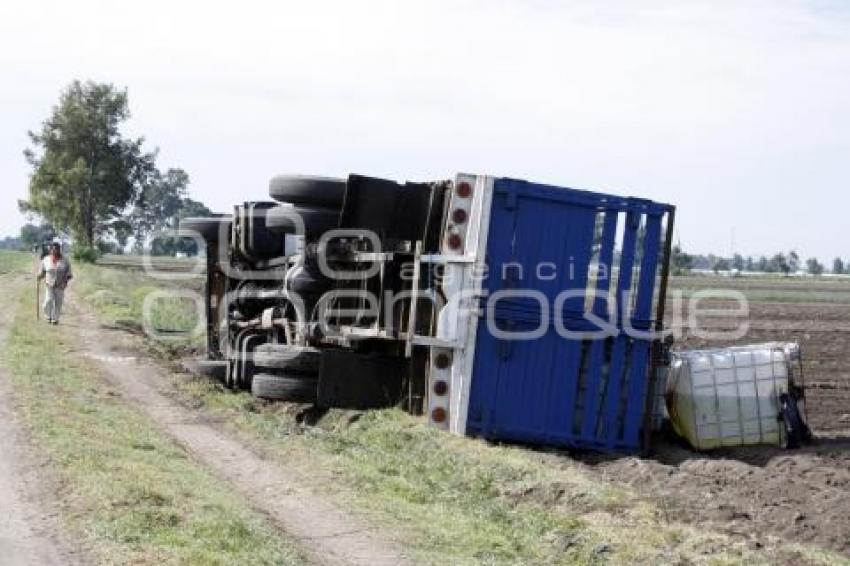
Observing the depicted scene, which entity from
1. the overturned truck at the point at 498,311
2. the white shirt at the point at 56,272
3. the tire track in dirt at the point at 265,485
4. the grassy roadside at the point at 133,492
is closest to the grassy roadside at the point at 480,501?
the tire track in dirt at the point at 265,485

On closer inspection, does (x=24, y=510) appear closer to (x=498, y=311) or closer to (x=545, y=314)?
(x=498, y=311)

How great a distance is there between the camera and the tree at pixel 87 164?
64.5m

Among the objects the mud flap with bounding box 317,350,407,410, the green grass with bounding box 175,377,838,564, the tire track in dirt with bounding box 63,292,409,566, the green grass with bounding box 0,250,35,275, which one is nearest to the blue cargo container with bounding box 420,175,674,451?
the green grass with bounding box 175,377,838,564

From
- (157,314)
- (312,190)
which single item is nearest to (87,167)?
(157,314)

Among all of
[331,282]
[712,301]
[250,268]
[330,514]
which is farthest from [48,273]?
[712,301]

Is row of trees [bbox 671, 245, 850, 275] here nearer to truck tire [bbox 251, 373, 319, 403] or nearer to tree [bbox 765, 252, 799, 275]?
tree [bbox 765, 252, 799, 275]

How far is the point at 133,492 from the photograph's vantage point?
7070 mm

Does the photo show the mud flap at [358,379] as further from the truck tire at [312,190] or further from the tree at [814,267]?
the tree at [814,267]

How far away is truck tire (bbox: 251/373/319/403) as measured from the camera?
10.5 meters

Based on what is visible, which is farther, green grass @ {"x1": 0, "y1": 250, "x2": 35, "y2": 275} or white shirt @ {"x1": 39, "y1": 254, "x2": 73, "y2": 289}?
green grass @ {"x1": 0, "y1": 250, "x2": 35, "y2": 275}

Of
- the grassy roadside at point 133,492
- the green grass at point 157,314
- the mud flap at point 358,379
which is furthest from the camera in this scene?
the green grass at point 157,314

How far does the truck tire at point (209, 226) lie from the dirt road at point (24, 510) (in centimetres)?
Answer: 491

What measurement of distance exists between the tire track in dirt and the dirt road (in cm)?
119

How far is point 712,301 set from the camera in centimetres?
4422
